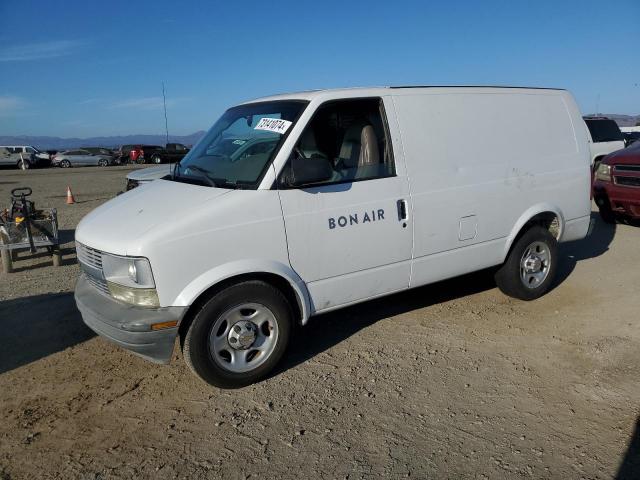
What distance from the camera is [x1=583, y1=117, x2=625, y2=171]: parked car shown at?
47.0 ft

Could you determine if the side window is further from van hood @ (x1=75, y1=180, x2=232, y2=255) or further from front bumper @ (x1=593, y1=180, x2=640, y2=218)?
front bumper @ (x1=593, y1=180, x2=640, y2=218)

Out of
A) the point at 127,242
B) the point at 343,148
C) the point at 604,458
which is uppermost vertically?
the point at 343,148

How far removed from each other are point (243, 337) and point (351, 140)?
1793 millimetres

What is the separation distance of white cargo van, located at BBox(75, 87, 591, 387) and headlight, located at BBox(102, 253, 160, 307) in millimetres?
10

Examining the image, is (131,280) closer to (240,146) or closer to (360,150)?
(240,146)

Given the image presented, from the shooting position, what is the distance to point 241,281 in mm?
3723

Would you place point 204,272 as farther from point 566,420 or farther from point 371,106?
point 566,420

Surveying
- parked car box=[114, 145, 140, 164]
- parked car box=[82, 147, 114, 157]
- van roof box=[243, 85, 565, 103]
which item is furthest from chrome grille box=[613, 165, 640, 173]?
parked car box=[82, 147, 114, 157]

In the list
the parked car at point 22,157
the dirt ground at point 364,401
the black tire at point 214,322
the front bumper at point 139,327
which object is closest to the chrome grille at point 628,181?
the dirt ground at point 364,401

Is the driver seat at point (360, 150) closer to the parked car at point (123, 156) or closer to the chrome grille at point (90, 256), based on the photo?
the chrome grille at point (90, 256)

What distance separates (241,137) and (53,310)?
2.80m

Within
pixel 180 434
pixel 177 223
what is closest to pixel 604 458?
pixel 180 434

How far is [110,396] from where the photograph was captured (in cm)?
380

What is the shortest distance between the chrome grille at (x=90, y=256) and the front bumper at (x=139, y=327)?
297mm
